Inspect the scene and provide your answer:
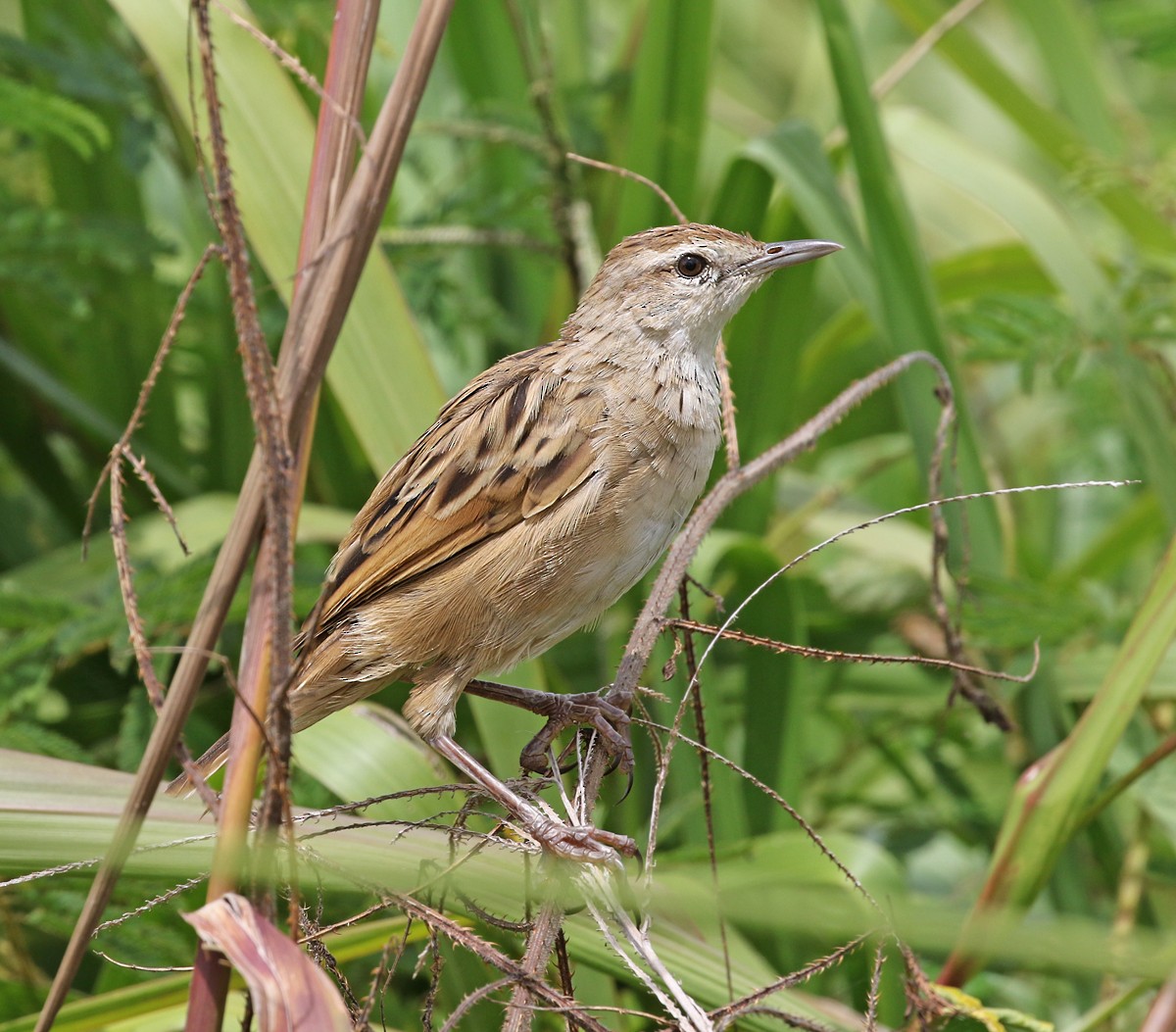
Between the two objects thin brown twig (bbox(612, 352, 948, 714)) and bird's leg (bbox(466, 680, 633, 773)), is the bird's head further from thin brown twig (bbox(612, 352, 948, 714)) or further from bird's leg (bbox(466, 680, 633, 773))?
bird's leg (bbox(466, 680, 633, 773))

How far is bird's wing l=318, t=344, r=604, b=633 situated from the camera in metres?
2.16

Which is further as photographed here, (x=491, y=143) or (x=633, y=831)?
(x=491, y=143)

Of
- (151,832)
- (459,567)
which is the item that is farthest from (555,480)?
(151,832)

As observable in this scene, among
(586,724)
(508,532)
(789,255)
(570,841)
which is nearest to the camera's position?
(570,841)

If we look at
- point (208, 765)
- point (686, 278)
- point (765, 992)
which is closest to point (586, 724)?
point (208, 765)

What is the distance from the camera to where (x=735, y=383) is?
337 centimetres

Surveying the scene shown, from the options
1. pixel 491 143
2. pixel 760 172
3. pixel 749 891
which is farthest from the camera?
pixel 491 143

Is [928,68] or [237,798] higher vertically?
[928,68]

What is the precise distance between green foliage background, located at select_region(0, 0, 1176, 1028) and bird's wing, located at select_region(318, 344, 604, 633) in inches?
12.8

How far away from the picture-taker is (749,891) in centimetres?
102

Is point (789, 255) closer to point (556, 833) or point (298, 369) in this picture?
point (556, 833)

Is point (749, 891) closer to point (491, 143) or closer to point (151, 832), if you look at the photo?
point (151, 832)

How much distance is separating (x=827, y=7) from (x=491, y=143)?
113cm

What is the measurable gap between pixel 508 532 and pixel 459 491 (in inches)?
4.4
